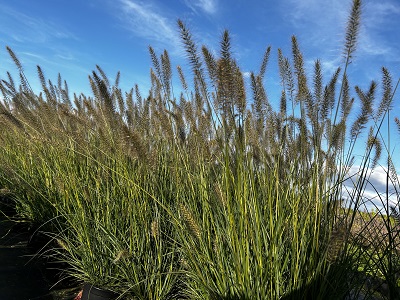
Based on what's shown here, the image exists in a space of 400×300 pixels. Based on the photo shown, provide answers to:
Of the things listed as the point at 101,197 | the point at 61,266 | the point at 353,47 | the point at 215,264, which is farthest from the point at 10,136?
the point at 353,47

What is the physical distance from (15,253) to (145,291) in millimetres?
2021

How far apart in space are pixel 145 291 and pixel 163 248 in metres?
0.29

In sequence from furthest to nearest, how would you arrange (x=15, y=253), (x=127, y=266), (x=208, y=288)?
(x=15, y=253), (x=127, y=266), (x=208, y=288)

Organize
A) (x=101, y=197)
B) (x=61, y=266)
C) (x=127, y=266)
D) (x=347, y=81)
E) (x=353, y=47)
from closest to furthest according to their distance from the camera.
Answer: (x=353, y=47) < (x=347, y=81) < (x=127, y=266) < (x=101, y=197) < (x=61, y=266)

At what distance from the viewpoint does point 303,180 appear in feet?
6.48

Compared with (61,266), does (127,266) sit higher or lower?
higher

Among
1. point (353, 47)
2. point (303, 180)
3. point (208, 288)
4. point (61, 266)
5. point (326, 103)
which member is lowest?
point (61, 266)

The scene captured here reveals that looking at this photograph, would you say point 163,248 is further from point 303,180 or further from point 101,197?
point 303,180

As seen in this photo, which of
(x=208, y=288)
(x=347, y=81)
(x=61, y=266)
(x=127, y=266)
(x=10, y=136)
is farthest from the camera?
(x=10, y=136)

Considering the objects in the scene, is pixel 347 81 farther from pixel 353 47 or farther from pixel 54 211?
pixel 54 211

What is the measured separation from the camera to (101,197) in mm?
2805

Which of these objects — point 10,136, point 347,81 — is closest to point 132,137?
point 347,81

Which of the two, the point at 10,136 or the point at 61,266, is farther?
the point at 10,136

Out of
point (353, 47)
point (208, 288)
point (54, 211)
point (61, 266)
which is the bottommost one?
point (61, 266)
